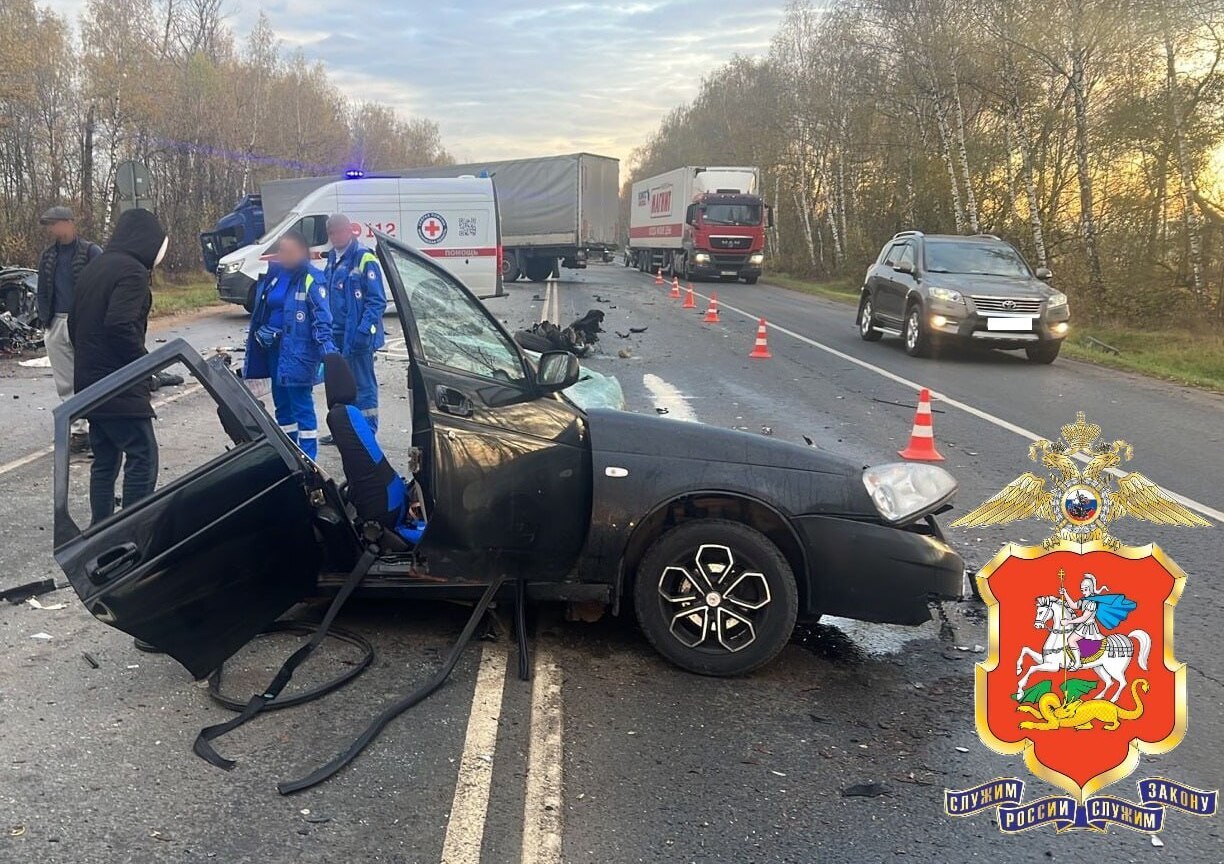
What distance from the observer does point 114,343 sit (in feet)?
16.9

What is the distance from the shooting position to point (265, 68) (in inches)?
2077

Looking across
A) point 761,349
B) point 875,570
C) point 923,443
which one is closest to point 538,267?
point 761,349

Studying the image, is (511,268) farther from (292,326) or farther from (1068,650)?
(1068,650)

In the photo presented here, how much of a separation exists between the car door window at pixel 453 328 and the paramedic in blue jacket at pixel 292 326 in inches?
103

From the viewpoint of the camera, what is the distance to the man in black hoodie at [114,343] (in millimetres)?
5059

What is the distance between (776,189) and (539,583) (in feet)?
162

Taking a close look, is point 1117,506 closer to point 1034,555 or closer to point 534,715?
point 1034,555

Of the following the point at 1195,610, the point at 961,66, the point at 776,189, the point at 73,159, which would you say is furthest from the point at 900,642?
the point at 776,189

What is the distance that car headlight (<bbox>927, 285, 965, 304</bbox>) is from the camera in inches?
541

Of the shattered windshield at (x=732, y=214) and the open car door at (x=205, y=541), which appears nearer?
the open car door at (x=205, y=541)

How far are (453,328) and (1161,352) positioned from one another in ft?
49.6

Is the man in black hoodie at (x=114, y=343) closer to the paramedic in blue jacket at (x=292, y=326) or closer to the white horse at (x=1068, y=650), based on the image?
the paramedic in blue jacket at (x=292, y=326)

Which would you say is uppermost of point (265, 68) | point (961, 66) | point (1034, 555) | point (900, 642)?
point (265, 68)

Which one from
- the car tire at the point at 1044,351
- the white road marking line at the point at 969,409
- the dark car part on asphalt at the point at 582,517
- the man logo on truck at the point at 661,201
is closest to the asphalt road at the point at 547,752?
the dark car part on asphalt at the point at 582,517
